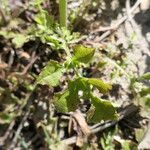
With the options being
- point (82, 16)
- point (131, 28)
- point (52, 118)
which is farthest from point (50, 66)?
point (131, 28)

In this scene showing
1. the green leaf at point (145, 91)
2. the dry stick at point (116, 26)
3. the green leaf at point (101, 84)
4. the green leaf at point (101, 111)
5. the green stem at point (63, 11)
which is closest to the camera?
the green leaf at point (101, 84)

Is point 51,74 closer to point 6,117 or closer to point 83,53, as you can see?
point 83,53

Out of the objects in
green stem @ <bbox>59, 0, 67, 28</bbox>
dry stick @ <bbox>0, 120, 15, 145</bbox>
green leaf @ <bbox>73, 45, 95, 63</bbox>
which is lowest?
dry stick @ <bbox>0, 120, 15, 145</bbox>

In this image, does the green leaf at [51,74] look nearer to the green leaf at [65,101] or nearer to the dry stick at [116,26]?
the green leaf at [65,101]

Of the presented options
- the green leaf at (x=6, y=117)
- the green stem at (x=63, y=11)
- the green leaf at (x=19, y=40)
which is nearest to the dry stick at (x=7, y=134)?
the green leaf at (x=6, y=117)

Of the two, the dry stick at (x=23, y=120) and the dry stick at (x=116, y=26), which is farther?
the dry stick at (x=116, y=26)

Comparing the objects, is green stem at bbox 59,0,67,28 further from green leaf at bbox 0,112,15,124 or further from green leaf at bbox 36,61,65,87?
green leaf at bbox 0,112,15,124

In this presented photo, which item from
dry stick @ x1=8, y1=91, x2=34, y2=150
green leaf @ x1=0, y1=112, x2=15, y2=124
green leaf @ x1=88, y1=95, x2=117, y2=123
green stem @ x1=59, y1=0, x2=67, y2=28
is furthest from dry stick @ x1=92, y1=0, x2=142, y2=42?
green leaf @ x1=88, y1=95, x2=117, y2=123

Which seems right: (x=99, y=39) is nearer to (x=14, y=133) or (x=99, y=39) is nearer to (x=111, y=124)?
(x=111, y=124)
